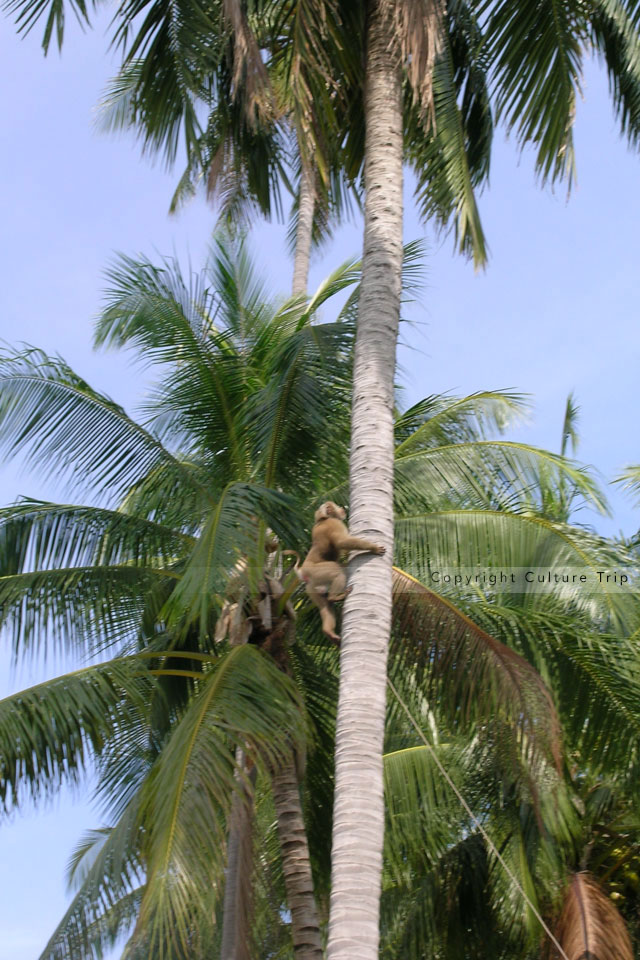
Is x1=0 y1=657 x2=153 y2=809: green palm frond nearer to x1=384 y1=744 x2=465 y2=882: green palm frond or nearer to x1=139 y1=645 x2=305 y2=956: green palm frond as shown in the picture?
x1=139 y1=645 x2=305 y2=956: green palm frond

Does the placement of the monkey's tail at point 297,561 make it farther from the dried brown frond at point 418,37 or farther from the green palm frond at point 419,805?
the dried brown frond at point 418,37

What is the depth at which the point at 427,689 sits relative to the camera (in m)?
9.43

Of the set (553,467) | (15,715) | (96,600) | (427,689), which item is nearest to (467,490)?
(553,467)

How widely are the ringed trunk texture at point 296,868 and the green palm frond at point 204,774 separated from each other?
0.64 metres

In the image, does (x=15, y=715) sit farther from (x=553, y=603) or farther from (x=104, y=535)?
(x=553, y=603)

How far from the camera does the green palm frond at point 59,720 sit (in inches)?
343

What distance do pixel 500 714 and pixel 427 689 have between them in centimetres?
101

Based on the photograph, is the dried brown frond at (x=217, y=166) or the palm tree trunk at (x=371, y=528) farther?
the dried brown frond at (x=217, y=166)

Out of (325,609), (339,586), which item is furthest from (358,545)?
(325,609)

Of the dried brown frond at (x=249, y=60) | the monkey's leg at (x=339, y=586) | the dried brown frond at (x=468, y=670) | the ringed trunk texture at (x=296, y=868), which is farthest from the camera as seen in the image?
the dried brown frond at (x=249, y=60)

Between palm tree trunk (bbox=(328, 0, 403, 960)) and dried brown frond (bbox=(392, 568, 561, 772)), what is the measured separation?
1537 mm

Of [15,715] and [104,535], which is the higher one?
[104,535]

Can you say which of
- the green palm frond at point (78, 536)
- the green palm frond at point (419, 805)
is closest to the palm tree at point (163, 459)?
the green palm frond at point (78, 536)

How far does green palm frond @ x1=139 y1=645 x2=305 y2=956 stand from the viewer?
6.85 meters
